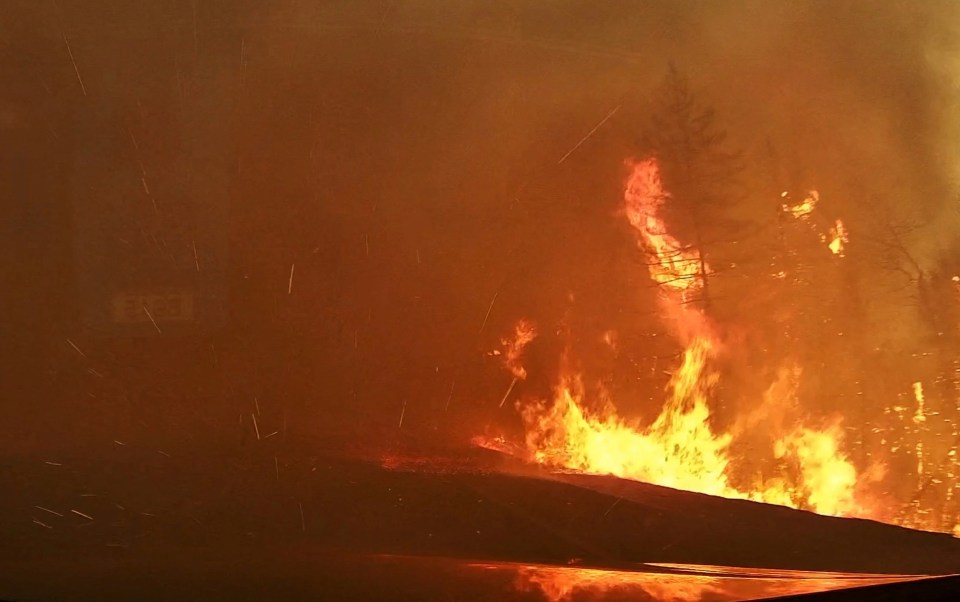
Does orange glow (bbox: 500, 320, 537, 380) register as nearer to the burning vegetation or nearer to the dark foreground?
the burning vegetation

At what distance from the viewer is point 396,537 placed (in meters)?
4.71

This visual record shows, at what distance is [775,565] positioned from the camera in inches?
173

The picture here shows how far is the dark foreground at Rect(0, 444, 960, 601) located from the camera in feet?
13.1

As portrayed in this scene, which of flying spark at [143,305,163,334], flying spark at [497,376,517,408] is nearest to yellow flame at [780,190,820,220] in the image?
flying spark at [497,376,517,408]

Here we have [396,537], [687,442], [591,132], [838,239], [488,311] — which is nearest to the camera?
[396,537]

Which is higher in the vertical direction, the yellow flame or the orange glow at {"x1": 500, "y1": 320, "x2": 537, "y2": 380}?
the yellow flame

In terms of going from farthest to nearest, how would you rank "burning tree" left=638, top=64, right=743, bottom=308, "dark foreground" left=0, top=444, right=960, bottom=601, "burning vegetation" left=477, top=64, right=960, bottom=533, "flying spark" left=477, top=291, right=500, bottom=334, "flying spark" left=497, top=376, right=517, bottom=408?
"burning tree" left=638, top=64, right=743, bottom=308 → "flying spark" left=477, top=291, right=500, bottom=334 → "flying spark" left=497, top=376, right=517, bottom=408 → "burning vegetation" left=477, top=64, right=960, bottom=533 → "dark foreground" left=0, top=444, right=960, bottom=601

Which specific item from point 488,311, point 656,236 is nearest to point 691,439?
point 656,236

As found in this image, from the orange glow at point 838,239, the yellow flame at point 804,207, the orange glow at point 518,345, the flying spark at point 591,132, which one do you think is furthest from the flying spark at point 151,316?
the orange glow at point 838,239

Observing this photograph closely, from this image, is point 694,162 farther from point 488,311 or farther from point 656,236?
point 488,311

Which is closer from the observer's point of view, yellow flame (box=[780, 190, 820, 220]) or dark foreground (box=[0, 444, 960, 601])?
dark foreground (box=[0, 444, 960, 601])

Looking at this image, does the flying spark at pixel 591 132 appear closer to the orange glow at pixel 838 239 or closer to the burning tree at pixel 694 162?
the burning tree at pixel 694 162

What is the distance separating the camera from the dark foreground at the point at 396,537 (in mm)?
3998

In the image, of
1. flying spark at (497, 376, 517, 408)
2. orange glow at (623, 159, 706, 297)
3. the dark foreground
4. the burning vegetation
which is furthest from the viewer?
orange glow at (623, 159, 706, 297)
